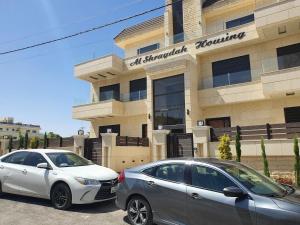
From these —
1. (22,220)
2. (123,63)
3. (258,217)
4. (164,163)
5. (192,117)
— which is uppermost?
(123,63)

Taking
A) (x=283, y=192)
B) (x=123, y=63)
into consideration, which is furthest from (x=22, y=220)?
(x=123, y=63)

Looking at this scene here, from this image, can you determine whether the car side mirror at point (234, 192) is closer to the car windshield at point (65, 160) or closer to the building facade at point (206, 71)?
the car windshield at point (65, 160)

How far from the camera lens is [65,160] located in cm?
869

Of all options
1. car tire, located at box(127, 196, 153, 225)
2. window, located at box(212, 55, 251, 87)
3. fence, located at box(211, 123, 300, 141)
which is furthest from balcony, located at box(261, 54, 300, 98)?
car tire, located at box(127, 196, 153, 225)

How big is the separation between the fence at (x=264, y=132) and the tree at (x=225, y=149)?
0.82m

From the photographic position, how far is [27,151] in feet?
29.2

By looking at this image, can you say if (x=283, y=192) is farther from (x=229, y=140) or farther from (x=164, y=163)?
(x=229, y=140)

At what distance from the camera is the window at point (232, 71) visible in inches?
695

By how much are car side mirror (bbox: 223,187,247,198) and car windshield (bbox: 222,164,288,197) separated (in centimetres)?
22

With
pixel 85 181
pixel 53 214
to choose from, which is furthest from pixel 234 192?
pixel 53 214

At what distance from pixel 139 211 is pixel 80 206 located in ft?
8.34


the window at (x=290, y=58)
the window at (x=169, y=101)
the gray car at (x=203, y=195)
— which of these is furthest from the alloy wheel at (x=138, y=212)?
the window at (x=290, y=58)

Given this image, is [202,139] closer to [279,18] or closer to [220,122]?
[220,122]

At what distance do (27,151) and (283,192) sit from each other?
7441 millimetres
